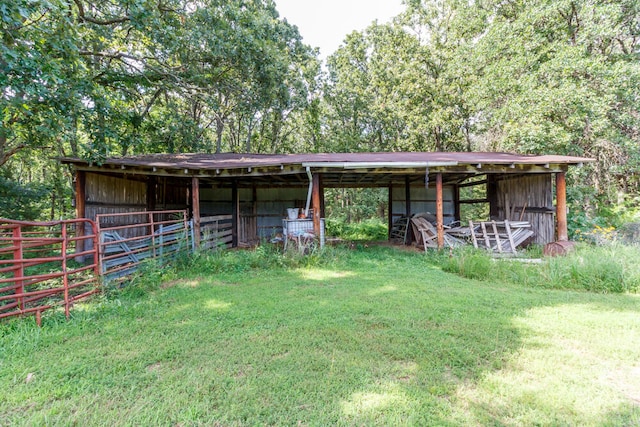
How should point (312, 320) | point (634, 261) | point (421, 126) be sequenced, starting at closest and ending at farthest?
1. point (312, 320)
2. point (634, 261)
3. point (421, 126)

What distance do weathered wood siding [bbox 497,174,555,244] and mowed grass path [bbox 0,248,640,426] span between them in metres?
4.44

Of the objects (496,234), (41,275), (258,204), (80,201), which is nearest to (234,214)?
(258,204)

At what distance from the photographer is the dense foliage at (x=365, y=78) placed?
19.7 ft

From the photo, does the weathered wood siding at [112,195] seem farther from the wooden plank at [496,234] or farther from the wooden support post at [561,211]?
the wooden support post at [561,211]

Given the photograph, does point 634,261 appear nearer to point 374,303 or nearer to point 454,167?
point 454,167

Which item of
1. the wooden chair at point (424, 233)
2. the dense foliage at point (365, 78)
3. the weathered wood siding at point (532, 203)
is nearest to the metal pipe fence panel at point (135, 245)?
the dense foliage at point (365, 78)

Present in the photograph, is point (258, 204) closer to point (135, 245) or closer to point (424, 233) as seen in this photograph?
point (135, 245)

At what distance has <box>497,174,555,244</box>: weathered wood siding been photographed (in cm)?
812

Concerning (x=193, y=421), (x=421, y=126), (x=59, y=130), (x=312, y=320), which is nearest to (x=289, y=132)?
(x=421, y=126)

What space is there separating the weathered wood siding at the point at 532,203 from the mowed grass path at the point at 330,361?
444cm

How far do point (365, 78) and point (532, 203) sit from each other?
12986 mm

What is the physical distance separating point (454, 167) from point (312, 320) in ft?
19.6

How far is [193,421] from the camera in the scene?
1.86 meters

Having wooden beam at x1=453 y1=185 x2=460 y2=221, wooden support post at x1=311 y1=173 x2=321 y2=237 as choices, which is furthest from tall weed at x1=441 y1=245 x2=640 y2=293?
wooden beam at x1=453 y1=185 x2=460 y2=221
